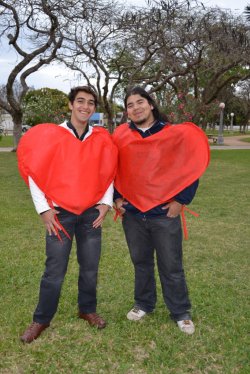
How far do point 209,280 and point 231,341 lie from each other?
1.32m

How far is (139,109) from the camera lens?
325cm

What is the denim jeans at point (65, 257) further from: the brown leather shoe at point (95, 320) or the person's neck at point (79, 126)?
the person's neck at point (79, 126)

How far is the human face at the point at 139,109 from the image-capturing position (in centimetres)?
325

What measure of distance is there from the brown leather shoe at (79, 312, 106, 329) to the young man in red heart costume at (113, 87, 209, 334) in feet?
2.12

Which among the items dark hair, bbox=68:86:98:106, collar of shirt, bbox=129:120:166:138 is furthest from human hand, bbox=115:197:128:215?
dark hair, bbox=68:86:98:106

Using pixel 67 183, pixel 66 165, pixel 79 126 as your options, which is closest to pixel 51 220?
pixel 67 183

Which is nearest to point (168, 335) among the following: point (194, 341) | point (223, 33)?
point (194, 341)

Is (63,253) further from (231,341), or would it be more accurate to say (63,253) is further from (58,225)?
(231,341)

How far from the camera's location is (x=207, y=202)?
9.11 m

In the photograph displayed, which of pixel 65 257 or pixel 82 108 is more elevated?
pixel 82 108

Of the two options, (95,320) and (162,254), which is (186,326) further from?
(95,320)

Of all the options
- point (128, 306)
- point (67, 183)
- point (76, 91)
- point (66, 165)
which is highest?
point (76, 91)

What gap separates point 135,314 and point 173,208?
3.52 feet

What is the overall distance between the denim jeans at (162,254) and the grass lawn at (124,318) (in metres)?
0.26
